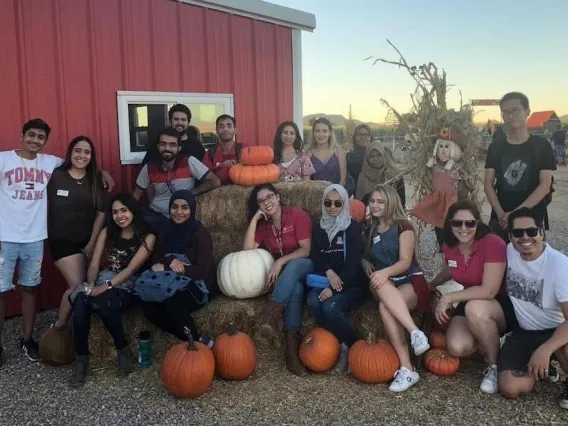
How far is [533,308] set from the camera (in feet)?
12.2

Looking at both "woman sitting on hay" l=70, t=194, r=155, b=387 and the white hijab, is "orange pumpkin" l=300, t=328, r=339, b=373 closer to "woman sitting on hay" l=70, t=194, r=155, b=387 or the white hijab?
the white hijab

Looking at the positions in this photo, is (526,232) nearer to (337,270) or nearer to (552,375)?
(552,375)

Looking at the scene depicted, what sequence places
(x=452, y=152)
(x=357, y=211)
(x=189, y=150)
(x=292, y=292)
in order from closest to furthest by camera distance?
(x=292, y=292), (x=357, y=211), (x=452, y=152), (x=189, y=150)

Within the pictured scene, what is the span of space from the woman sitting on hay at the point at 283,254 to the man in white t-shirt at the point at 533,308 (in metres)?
1.51

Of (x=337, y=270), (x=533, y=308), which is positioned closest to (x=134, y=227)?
(x=337, y=270)

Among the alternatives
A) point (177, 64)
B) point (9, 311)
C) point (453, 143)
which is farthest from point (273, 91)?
point (9, 311)

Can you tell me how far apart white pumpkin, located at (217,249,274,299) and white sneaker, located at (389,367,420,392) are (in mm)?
1401

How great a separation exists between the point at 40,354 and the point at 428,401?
3.07 meters

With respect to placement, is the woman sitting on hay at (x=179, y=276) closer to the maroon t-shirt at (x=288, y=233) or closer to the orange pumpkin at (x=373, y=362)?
the maroon t-shirt at (x=288, y=233)

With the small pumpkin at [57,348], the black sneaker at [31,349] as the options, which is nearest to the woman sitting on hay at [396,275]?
the small pumpkin at [57,348]

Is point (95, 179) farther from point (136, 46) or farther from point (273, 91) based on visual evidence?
point (273, 91)

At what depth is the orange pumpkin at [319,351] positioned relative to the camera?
163 inches

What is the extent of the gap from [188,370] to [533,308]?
2.35 meters

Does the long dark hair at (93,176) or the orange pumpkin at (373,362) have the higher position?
the long dark hair at (93,176)
